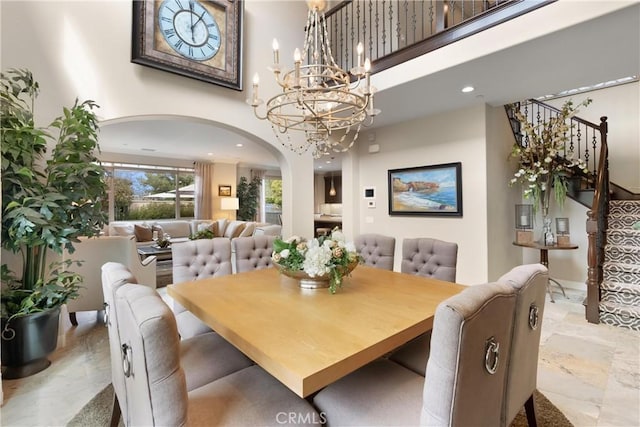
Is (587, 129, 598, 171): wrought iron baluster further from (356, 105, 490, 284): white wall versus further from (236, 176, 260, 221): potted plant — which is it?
(236, 176, 260, 221): potted plant

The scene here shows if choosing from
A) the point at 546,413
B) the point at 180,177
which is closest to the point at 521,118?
the point at 546,413

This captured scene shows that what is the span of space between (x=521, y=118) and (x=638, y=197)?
206cm

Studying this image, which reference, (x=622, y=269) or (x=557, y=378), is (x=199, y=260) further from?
(x=622, y=269)

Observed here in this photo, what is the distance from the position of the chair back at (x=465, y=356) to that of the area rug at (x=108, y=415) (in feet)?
3.67

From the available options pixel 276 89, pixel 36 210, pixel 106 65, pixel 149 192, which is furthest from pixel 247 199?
pixel 36 210

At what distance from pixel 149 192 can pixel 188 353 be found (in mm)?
7599

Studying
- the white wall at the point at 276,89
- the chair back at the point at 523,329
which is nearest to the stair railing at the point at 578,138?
the white wall at the point at 276,89

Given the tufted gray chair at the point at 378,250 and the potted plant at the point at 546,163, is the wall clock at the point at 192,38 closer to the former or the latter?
the tufted gray chair at the point at 378,250

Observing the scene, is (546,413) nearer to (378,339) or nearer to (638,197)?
(378,339)

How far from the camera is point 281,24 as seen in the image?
4.03 metres

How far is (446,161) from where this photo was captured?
4.20 metres

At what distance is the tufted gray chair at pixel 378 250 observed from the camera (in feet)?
9.30

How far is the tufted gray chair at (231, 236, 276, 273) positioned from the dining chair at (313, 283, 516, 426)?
5.10ft

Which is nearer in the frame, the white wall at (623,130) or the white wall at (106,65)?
the white wall at (106,65)
